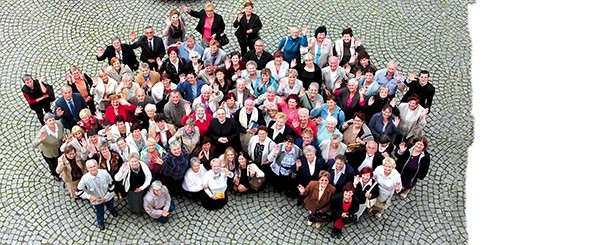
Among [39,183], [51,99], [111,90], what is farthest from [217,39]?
[39,183]

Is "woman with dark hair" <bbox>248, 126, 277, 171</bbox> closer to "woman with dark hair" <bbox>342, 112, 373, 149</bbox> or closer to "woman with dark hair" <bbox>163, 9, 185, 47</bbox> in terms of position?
"woman with dark hair" <bbox>342, 112, 373, 149</bbox>

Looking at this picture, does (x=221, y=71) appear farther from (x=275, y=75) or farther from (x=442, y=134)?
(x=442, y=134)

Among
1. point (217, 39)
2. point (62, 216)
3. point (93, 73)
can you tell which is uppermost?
point (217, 39)

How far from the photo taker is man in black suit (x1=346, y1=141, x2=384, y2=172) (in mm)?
9703

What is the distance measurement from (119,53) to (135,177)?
130 inches

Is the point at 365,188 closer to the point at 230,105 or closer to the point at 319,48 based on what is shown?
the point at 230,105

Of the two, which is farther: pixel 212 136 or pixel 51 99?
pixel 51 99

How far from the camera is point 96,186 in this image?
926cm

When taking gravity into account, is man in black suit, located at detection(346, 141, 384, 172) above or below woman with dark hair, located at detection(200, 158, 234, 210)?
above

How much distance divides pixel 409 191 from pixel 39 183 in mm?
6995

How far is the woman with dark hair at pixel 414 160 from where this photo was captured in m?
9.70

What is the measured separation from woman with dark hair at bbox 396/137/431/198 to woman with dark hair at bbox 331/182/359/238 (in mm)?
1186

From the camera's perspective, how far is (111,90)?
1077 centimetres

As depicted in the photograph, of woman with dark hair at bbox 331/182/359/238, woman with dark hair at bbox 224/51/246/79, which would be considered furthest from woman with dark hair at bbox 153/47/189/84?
woman with dark hair at bbox 331/182/359/238
